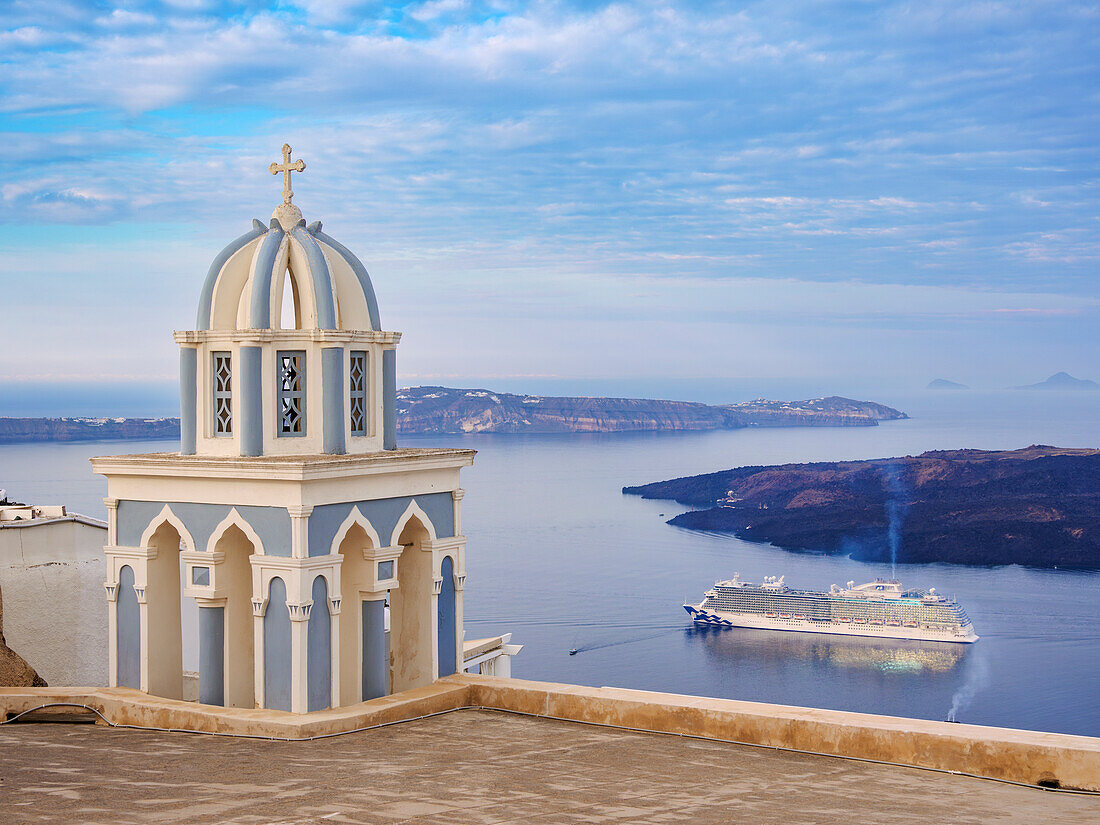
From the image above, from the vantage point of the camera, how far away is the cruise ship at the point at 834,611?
8656 centimetres

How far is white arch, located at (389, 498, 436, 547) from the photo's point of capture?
6.45 m

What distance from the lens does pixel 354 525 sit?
20.6 ft

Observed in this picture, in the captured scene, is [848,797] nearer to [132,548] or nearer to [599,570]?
[132,548]

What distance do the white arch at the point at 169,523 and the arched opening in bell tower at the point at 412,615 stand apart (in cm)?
119

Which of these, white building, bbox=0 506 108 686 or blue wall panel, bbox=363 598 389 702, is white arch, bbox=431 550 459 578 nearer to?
blue wall panel, bbox=363 598 389 702

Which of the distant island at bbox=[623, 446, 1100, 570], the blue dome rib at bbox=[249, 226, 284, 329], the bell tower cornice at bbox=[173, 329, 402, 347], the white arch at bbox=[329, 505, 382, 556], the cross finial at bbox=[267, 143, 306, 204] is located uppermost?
the cross finial at bbox=[267, 143, 306, 204]

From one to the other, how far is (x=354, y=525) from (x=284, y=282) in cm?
141

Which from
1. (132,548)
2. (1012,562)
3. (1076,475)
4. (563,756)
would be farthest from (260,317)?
(1076,475)

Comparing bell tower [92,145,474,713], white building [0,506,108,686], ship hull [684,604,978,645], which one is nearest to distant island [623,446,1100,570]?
ship hull [684,604,978,645]

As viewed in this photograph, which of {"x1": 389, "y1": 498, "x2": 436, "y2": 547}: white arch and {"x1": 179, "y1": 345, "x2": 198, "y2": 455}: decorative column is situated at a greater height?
{"x1": 179, "y1": 345, "x2": 198, "y2": 455}: decorative column

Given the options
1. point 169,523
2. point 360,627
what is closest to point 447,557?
point 360,627

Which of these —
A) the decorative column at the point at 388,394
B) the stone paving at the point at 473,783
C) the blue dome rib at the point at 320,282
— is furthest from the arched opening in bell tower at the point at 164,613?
the blue dome rib at the point at 320,282

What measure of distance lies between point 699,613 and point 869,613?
49.2ft

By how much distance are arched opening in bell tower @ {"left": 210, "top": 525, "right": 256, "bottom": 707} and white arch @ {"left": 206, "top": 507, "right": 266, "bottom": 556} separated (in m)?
0.44
